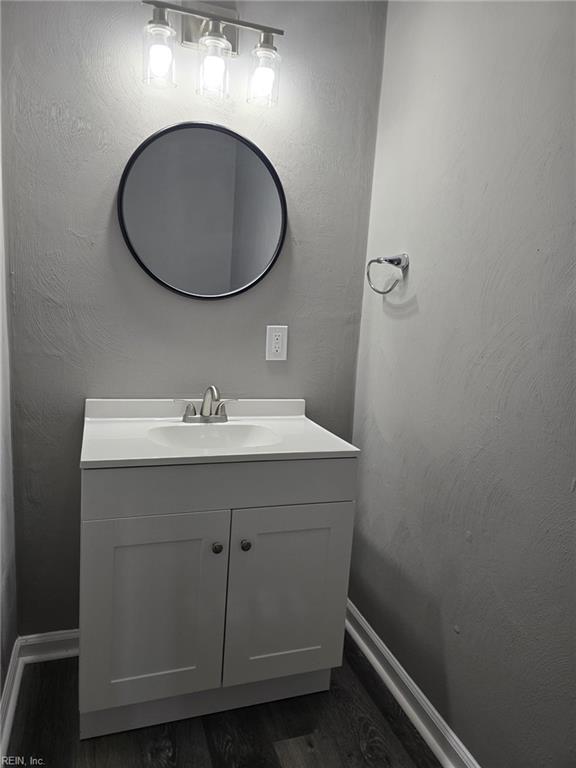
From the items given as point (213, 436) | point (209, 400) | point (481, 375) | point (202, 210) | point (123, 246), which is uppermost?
point (202, 210)

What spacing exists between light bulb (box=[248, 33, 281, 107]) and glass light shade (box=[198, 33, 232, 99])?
0.08m

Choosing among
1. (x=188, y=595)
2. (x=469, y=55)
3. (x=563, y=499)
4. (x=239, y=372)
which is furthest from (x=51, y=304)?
(x=563, y=499)

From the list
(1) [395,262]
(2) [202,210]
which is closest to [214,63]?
(2) [202,210]

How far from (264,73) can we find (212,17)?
0.21 m

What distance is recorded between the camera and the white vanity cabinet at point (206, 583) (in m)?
1.37

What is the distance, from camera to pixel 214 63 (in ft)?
5.34

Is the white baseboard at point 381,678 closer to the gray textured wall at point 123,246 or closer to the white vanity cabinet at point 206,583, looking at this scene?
the gray textured wall at point 123,246

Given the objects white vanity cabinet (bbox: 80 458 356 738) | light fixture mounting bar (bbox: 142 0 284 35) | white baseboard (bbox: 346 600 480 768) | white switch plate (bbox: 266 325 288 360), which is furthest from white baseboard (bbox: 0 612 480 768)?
light fixture mounting bar (bbox: 142 0 284 35)

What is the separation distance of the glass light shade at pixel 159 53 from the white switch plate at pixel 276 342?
825 millimetres

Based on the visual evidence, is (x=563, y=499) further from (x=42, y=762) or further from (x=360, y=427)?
(x=42, y=762)

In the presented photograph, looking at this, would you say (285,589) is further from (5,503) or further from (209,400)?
(5,503)

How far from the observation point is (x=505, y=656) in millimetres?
1259

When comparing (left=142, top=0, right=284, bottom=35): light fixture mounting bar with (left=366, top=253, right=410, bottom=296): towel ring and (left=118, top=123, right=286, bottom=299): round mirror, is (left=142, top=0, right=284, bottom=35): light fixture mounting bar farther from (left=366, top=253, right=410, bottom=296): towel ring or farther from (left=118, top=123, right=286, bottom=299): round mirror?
(left=366, top=253, right=410, bottom=296): towel ring

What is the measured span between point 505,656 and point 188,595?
0.79 m
